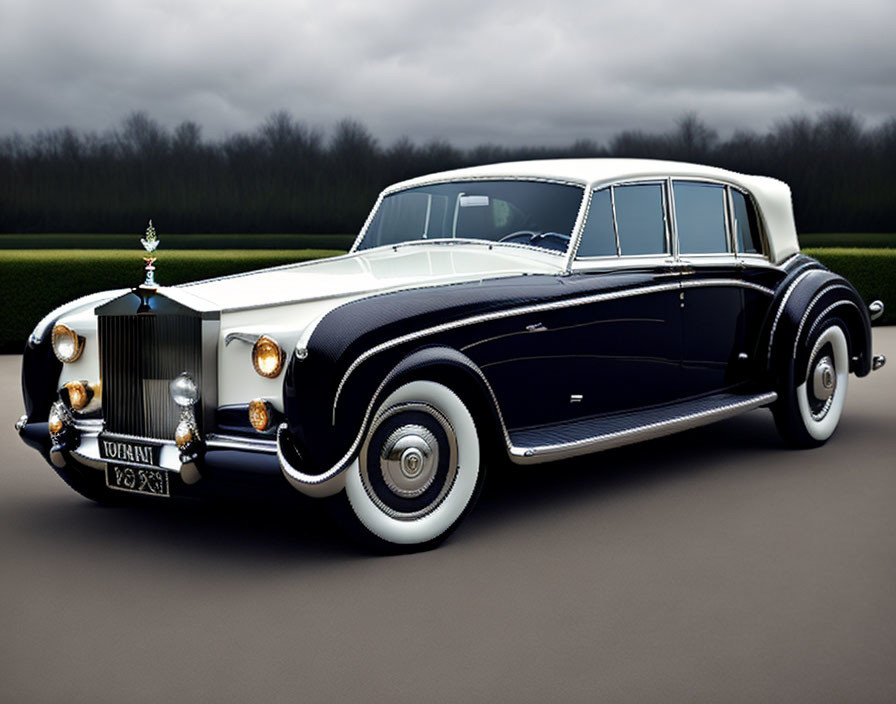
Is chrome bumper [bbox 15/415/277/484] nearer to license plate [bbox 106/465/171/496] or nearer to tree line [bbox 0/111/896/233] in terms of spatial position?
license plate [bbox 106/465/171/496]

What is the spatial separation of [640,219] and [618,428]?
1274 millimetres

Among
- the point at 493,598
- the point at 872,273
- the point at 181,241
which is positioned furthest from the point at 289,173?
the point at 493,598

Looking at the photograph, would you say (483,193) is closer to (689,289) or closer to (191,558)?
(689,289)

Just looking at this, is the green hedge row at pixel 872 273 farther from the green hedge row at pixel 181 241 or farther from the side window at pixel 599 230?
the side window at pixel 599 230

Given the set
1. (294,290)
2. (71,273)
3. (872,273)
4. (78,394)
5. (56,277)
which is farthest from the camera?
(872,273)

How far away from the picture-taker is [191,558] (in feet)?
14.1

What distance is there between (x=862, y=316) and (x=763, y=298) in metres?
0.96

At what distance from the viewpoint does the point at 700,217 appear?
6113 mm

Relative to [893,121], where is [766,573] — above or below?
below

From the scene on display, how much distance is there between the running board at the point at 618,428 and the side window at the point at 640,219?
0.88 metres

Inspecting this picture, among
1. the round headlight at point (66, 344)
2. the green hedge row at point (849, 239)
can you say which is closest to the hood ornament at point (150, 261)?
the round headlight at point (66, 344)

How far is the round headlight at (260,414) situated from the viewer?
13.4ft

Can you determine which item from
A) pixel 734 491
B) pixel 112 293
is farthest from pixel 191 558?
pixel 734 491

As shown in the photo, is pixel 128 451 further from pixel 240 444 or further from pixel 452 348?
pixel 452 348
